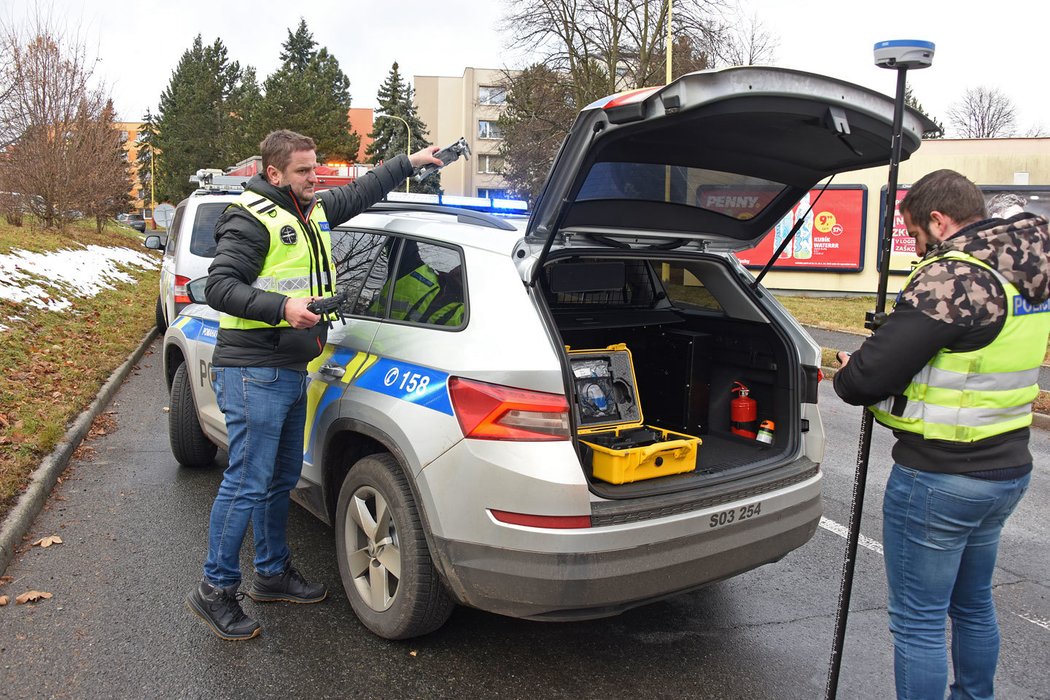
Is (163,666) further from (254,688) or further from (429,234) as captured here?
(429,234)

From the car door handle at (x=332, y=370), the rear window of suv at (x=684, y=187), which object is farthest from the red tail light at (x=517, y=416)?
the car door handle at (x=332, y=370)

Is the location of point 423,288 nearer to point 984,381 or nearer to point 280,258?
point 280,258

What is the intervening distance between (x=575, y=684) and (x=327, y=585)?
4.57 feet

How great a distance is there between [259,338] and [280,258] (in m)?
0.34

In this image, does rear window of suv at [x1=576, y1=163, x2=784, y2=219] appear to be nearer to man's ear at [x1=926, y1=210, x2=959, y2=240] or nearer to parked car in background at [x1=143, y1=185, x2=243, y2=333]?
man's ear at [x1=926, y1=210, x2=959, y2=240]

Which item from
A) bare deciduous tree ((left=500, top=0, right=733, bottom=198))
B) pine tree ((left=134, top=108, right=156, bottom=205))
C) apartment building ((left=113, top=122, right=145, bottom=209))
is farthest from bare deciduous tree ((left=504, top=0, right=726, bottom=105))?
pine tree ((left=134, top=108, right=156, bottom=205))

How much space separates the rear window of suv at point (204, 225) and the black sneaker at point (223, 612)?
6.03m

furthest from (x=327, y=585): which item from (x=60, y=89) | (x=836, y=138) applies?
(x=60, y=89)

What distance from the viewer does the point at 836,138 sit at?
308 centimetres

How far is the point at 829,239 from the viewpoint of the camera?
2008cm

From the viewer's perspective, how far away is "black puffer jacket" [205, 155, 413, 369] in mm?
3111

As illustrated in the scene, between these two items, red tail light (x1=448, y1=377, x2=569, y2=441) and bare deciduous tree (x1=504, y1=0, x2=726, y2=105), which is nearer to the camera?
red tail light (x1=448, y1=377, x2=569, y2=441)

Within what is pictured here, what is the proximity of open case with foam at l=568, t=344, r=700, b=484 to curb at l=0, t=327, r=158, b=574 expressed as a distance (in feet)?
9.67

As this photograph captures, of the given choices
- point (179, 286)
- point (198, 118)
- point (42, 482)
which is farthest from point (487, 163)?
point (42, 482)
